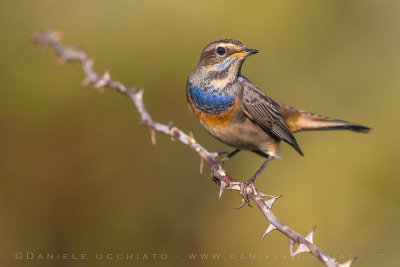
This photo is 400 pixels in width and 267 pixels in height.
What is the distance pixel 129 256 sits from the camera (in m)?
5.67

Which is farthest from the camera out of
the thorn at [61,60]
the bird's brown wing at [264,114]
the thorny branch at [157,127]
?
the bird's brown wing at [264,114]

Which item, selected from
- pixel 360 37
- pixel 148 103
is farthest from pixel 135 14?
pixel 360 37

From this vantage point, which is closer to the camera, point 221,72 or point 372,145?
point 221,72

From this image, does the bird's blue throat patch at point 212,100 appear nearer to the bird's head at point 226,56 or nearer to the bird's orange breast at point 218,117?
the bird's orange breast at point 218,117

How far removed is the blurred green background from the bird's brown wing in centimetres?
72

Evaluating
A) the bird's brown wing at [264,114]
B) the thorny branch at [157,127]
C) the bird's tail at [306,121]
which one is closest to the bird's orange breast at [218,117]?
the bird's brown wing at [264,114]

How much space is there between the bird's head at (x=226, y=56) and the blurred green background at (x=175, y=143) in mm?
1220

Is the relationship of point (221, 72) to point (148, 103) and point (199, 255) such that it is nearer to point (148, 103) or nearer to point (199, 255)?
point (148, 103)

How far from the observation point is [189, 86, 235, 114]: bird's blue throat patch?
5273 millimetres

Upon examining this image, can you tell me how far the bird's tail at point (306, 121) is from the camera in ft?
19.6

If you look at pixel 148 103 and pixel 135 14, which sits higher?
pixel 135 14

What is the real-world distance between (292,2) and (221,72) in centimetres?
240

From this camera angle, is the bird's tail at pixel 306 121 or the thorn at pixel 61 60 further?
the bird's tail at pixel 306 121

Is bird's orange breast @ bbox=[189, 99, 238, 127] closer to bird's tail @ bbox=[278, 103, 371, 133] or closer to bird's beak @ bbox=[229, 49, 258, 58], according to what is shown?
bird's beak @ bbox=[229, 49, 258, 58]
